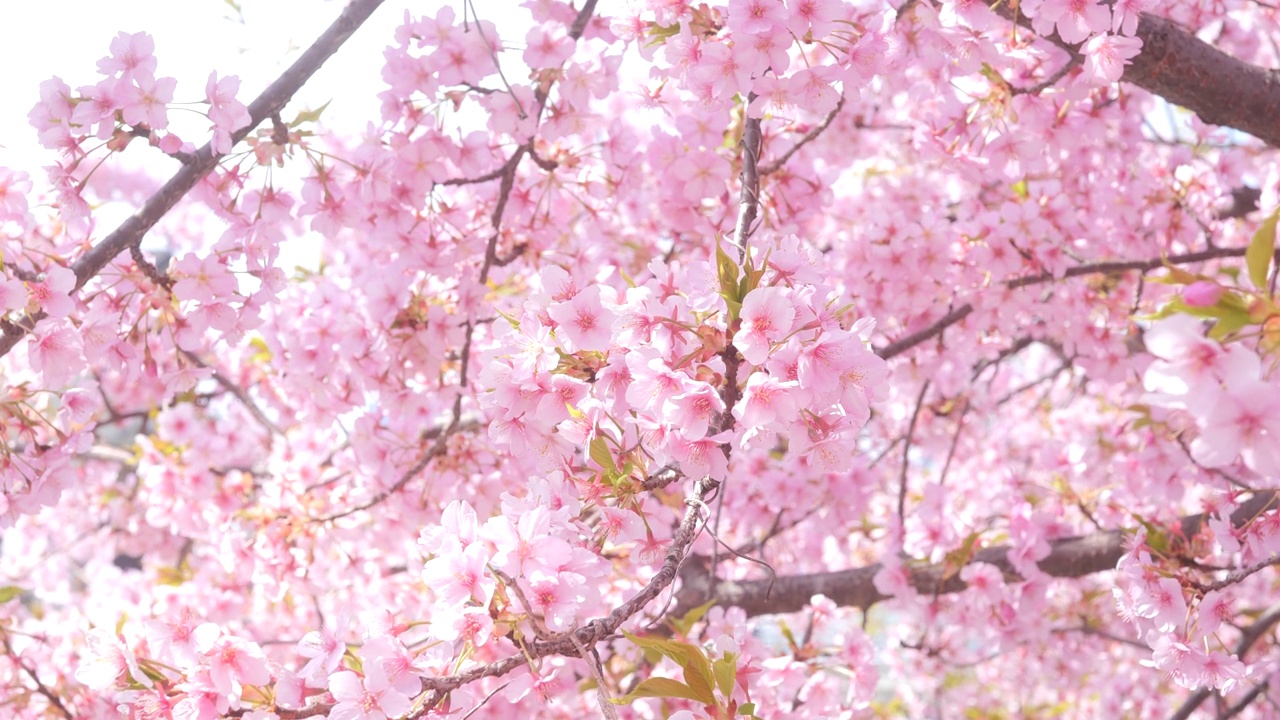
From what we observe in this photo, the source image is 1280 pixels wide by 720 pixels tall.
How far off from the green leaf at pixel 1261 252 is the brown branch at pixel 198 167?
1711 mm

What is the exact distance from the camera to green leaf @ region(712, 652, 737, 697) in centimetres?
141

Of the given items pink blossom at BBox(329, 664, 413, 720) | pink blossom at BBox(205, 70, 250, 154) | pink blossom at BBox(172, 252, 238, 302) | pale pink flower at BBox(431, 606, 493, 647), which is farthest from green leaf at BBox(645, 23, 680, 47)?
pink blossom at BBox(329, 664, 413, 720)

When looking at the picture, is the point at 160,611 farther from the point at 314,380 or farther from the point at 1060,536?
the point at 1060,536

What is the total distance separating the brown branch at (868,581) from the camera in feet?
9.05

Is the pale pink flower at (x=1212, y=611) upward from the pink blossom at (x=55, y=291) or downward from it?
downward

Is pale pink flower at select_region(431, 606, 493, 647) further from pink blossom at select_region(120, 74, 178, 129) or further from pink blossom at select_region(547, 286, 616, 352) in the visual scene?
pink blossom at select_region(120, 74, 178, 129)

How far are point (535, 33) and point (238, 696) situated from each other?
1.56 metres

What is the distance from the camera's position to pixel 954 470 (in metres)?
5.66

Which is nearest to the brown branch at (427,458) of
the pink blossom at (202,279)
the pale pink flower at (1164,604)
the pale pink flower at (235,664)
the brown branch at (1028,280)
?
the pink blossom at (202,279)

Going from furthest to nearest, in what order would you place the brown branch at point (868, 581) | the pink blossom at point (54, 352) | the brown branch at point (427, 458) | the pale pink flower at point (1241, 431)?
the brown branch at point (868, 581), the brown branch at point (427, 458), the pink blossom at point (54, 352), the pale pink flower at point (1241, 431)

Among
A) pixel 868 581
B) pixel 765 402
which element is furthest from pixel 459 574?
pixel 868 581

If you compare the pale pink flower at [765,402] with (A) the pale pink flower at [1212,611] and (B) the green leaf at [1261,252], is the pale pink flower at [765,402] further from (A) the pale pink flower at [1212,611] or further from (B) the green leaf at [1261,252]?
(A) the pale pink flower at [1212,611]

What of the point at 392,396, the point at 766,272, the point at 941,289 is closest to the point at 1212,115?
the point at 941,289

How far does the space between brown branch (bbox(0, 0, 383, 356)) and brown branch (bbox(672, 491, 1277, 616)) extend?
5.89 feet
